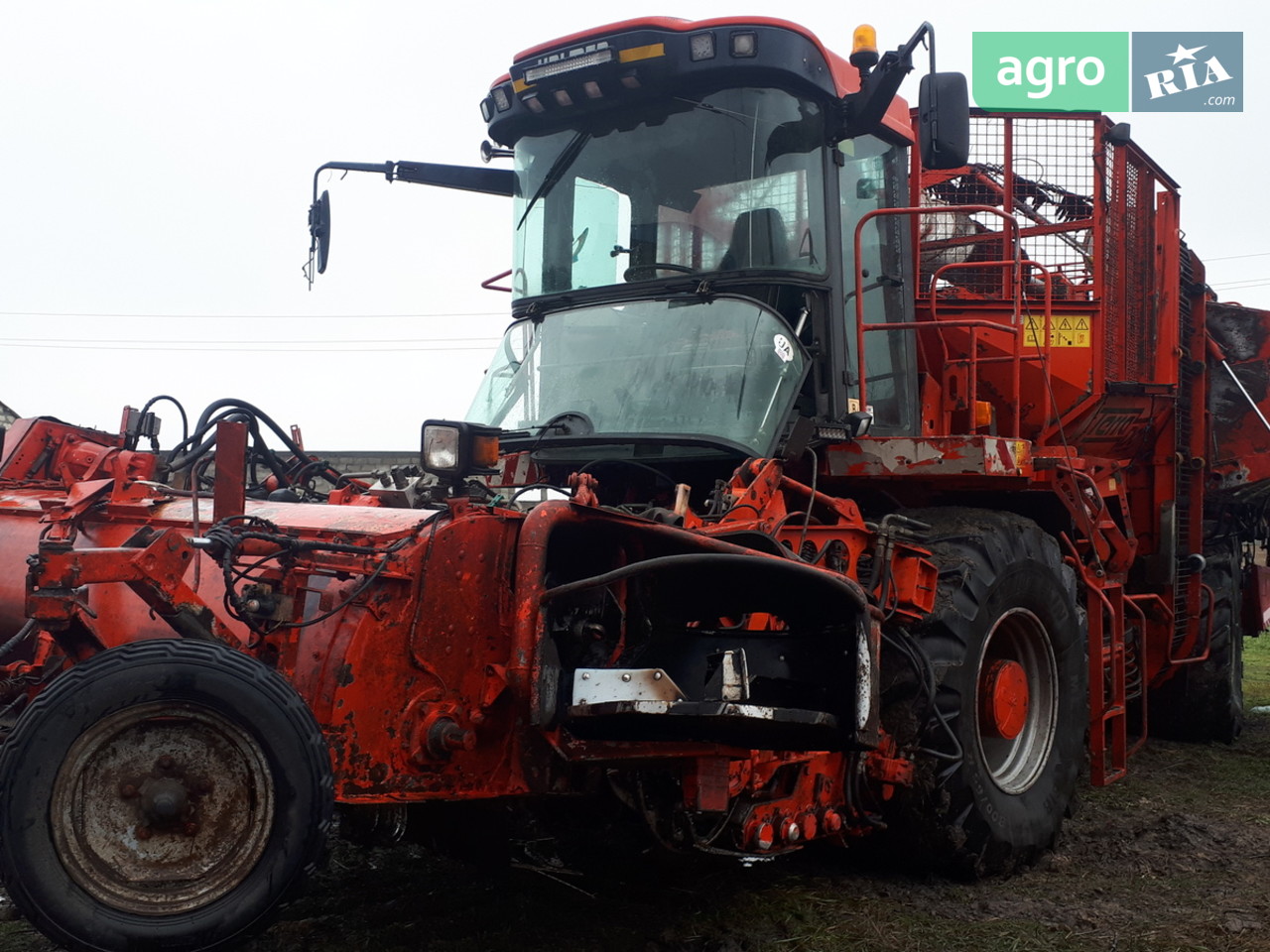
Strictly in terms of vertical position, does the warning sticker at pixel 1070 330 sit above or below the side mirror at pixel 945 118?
below

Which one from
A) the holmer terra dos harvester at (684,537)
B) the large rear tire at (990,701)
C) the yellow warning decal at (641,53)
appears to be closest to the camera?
the holmer terra dos harvester at (684,537)

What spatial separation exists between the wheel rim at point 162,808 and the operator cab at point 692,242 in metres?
2.02

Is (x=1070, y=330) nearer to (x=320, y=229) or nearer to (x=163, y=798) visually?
(x=320, y=229)

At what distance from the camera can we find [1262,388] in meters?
7.57

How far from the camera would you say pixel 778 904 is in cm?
416

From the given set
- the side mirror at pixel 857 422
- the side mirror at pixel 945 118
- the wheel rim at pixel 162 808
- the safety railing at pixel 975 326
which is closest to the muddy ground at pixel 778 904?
the wheel rim at pixel 162 808

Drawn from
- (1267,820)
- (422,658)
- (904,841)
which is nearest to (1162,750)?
(1267,820)

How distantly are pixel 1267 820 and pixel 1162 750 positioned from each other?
1.97 meters

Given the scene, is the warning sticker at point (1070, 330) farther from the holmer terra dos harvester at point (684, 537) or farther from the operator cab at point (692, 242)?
the operator cab at point (692, 242)

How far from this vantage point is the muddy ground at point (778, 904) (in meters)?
3.80

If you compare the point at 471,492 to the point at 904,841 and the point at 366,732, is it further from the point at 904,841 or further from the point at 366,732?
the point at 904,841

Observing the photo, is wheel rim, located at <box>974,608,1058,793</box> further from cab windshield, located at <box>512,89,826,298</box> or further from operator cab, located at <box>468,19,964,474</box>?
cab windshield, located at <box>512,89,826,298</box>

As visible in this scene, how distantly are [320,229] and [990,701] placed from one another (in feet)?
11.0

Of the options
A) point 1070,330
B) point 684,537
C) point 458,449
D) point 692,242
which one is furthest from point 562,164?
point 1070,330
